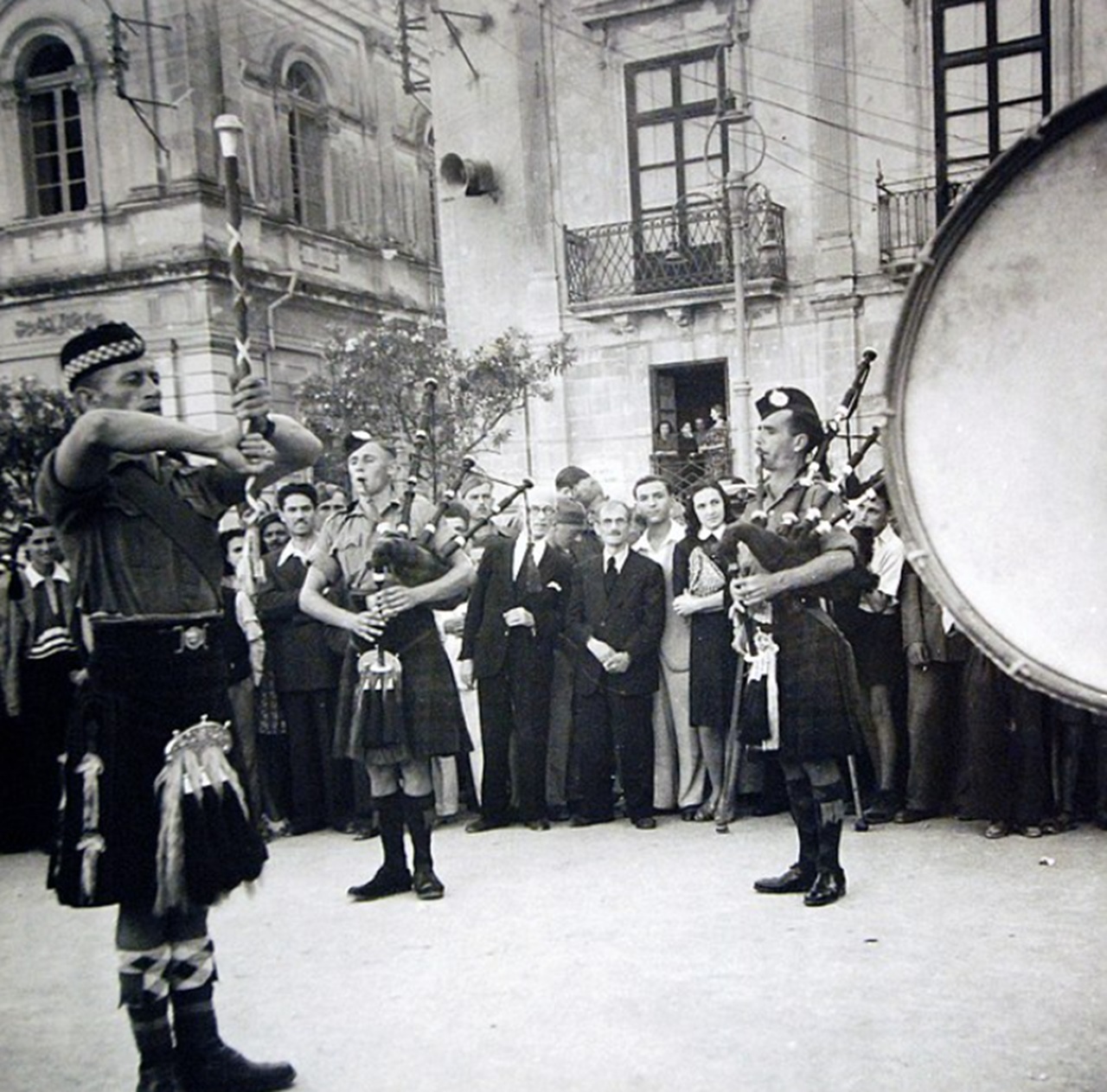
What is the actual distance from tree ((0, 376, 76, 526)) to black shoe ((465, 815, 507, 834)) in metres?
1.96

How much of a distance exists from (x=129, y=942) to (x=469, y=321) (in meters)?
2.12

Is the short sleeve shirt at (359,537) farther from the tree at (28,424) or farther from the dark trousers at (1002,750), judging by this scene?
the dark trousers at (1002,750)

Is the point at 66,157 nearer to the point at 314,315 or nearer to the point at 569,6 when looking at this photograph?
the point at 314,315

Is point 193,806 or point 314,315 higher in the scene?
point 314,315

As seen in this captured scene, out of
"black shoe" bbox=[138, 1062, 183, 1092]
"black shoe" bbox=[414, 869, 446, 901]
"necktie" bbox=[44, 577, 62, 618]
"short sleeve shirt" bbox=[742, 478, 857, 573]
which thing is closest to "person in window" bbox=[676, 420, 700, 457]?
"short sleeve shirt" bbox=[742, 478, 857, 573]

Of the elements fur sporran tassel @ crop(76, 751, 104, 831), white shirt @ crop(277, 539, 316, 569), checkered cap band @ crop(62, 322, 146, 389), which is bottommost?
fur sporran tassel @ crop(76, 751, 104, 831)

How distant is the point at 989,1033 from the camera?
7.76 ft

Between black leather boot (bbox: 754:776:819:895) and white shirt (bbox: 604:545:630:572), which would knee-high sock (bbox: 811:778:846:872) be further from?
white shirt (bbox: 604:545:630:572)

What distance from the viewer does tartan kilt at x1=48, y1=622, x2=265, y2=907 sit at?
226 centimetres

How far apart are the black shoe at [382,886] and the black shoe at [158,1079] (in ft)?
4.01

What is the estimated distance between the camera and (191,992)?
2.33m

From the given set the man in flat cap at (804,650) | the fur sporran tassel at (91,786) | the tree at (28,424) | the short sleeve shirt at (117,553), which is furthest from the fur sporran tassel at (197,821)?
the man in flat cap at (804,650)

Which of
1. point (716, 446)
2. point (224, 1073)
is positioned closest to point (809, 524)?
point (716, 446)

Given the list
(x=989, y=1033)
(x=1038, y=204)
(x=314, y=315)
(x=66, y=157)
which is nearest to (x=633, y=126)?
(x=314, y=315)
